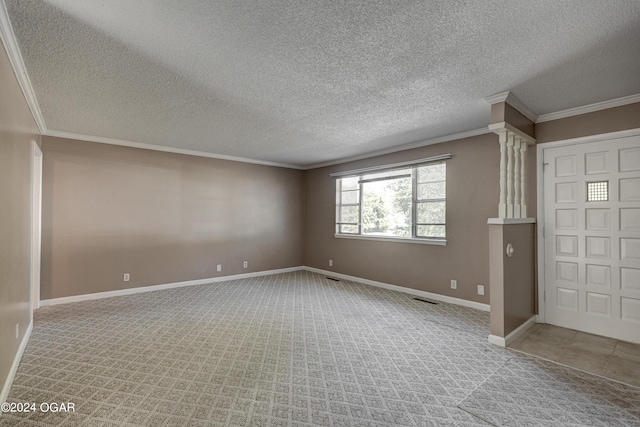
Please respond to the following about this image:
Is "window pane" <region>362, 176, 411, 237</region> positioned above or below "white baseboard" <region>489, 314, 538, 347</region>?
above

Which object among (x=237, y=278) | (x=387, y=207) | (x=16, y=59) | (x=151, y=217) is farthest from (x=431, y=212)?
(x=16, y=59)

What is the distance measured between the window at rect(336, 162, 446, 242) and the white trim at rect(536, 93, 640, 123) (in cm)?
144

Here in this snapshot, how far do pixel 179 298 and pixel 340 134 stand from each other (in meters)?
3.62

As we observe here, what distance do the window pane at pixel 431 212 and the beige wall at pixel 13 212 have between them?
4.92 metres

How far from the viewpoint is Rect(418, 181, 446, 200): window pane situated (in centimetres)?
480

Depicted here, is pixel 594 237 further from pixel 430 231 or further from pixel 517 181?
pixel 430 231

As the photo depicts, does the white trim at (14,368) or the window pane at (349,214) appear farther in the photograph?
the window pane at (349,214)

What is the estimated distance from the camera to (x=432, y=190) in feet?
16.1

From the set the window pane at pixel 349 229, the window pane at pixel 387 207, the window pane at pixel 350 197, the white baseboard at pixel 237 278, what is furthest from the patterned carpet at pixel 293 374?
the window pane at pixel 350 197

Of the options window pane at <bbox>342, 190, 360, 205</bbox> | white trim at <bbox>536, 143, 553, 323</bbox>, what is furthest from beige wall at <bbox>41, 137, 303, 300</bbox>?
white trim at <bbox>536, 143, 553, 323</bbox>

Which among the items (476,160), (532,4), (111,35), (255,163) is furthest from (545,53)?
(255,163)

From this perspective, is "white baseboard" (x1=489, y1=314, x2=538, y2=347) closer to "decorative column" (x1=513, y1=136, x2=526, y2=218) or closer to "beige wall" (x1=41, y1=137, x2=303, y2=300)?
"decorative column" (x1=513, y1=136, x2=526, y2=218)

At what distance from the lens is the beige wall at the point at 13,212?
2076mm

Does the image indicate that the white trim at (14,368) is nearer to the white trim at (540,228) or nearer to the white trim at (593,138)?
the white trim at (540,228)
